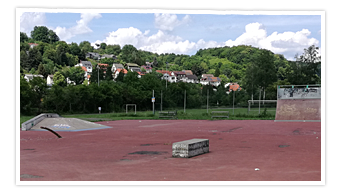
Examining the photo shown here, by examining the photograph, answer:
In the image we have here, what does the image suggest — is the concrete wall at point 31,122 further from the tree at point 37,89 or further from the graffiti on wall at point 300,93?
the graffiti on wall at point 300,93

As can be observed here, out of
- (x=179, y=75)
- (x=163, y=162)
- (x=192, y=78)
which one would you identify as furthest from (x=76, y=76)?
(x=163, y=162)

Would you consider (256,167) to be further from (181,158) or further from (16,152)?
(16,152)

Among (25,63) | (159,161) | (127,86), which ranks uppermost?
(25,63)

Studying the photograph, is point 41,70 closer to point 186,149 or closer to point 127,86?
point 127,86

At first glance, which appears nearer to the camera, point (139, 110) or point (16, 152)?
point (16, 152)

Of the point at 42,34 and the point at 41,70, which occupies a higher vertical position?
the point at 42,34

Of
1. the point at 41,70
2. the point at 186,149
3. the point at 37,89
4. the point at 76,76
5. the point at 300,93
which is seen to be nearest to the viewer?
the point at 186,149

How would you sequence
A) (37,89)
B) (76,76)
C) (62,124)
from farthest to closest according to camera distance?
(76,76), (37,89), (62,124)

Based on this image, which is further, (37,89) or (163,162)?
(37,89)

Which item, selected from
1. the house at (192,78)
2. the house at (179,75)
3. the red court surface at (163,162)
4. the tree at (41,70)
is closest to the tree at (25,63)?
the tree at (41,70)

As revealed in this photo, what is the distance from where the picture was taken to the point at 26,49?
118 meters

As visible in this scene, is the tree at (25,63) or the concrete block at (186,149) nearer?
the concrete block at (186,149)
